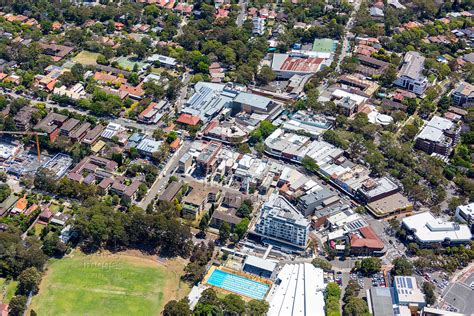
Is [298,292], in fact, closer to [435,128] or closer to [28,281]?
[28,281]

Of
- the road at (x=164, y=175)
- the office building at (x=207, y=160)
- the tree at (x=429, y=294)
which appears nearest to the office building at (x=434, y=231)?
the tree at (x=429, y=294)

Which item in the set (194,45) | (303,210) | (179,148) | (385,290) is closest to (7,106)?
(179,148)

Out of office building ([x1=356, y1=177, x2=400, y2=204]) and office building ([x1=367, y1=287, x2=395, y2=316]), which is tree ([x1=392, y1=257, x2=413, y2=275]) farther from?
office building ([x1=356, y1=177, x2=400, y2=204])

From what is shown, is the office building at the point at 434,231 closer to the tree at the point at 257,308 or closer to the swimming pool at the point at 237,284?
the swimming pool at the point at 237,284

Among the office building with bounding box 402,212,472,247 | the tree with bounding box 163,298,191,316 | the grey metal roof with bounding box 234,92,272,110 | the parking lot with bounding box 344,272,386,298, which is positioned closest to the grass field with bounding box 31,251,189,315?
the tree with bounding box 163,298,191,316

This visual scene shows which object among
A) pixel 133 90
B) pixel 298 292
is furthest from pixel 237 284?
pixel 133 90

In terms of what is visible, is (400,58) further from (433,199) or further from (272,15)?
(433,199)
